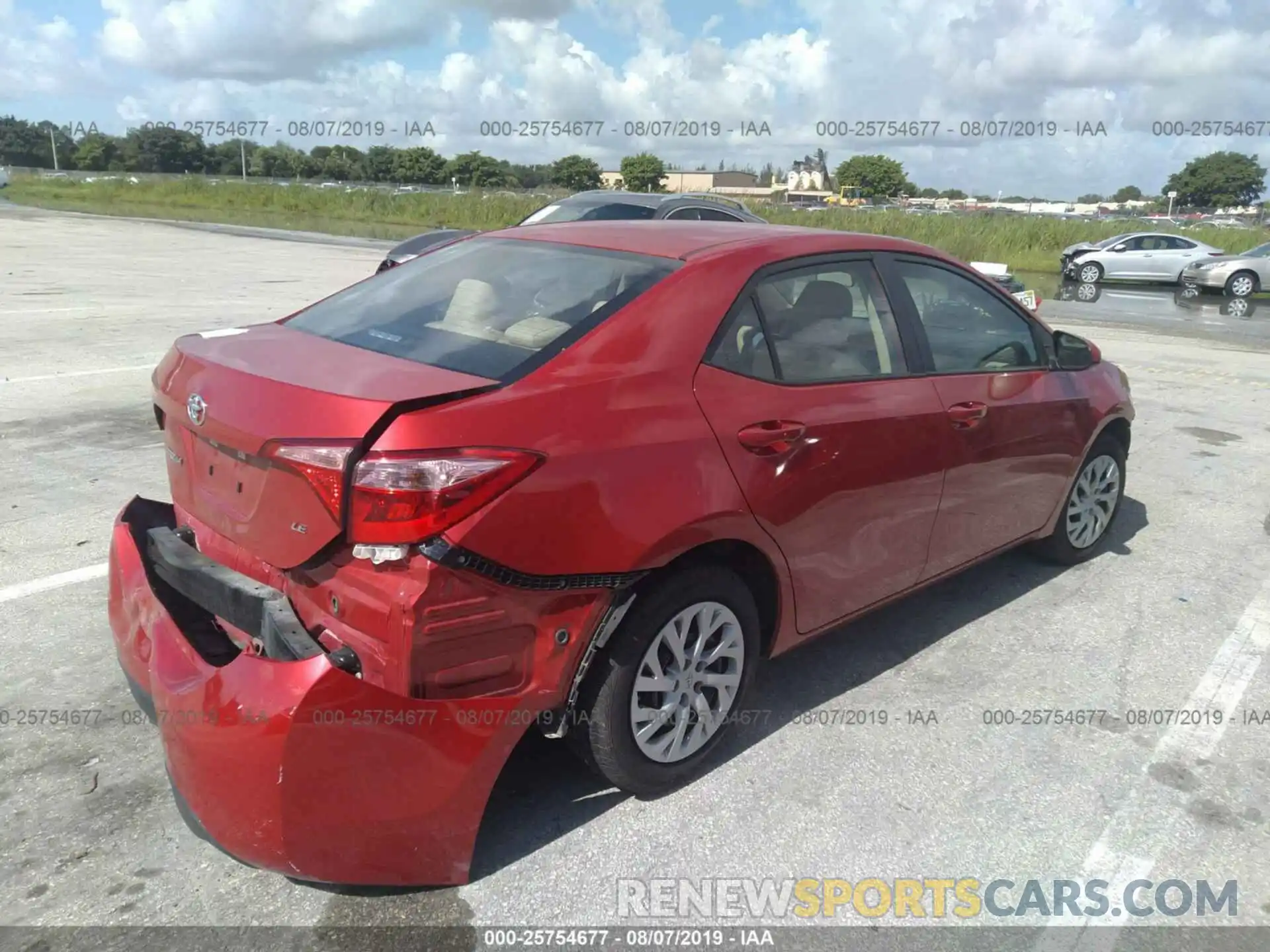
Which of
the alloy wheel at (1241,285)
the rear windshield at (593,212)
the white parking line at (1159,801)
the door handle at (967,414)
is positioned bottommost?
the white parking line at (1159,801)

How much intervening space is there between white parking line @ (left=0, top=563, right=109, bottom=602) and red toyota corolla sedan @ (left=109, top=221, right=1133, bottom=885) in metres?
1.22

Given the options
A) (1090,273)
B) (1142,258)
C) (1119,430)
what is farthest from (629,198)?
(1142,258)

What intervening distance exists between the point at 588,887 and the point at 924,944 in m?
0.90

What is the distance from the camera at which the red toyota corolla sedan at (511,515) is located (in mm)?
2373

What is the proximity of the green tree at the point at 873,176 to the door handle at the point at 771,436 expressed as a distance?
79.1 metres

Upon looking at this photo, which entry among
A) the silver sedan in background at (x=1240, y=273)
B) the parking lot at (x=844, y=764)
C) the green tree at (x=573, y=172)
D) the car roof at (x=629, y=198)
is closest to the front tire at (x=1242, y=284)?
the silver sedan in background at (x=1240, y=273)

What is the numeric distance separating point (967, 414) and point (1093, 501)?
65.5 inches

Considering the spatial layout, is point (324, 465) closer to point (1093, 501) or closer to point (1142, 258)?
point (1093, 501)

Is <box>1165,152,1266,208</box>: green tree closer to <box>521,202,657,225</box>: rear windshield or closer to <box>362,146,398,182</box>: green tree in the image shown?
<box>362,146,398,182</box>: green tree

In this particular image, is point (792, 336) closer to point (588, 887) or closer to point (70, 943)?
point (588, 887)

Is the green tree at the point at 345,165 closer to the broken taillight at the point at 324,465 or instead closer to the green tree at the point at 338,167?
the green tree at the point at 338,167

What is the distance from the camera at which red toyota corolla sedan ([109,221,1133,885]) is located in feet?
7.79

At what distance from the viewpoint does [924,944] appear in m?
2.59

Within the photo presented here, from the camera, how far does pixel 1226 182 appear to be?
3428 inches
